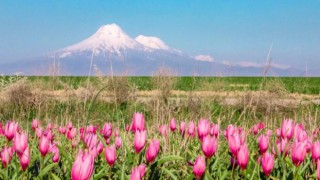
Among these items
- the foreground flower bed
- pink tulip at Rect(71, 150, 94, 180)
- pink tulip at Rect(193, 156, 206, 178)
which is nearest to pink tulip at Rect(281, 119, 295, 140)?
the foreground flower bed

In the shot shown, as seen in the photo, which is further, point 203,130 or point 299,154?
point 203,130

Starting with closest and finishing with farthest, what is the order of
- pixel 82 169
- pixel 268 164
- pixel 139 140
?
pixel 82 169, pixel 268 164, pixel 139 140

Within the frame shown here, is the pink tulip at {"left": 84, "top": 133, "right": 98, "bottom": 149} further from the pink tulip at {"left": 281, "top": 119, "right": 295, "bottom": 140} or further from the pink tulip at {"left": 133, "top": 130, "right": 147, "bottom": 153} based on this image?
the pink tulip at {"left": 281, "top": 119, "right": 295, "bottom": 140}

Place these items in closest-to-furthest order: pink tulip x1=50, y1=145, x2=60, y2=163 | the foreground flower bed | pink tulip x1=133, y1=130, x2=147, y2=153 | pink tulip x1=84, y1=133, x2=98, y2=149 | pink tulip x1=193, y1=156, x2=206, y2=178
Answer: pink tulip x1=193, y1=156, x2=206, y2=178
the foreground flower bed
pink tulip x1=133, y1=130, x2=147, y2=153
pink tulip x1=50, y1=145, x2=60, y2=163
pink tulip x1=84, y1=133, x2=98, y2=149

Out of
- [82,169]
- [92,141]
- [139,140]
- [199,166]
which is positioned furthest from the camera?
[92,141]

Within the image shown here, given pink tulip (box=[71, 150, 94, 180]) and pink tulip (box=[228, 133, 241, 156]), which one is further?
pink tulip (box=[228, 133, 241, 156])

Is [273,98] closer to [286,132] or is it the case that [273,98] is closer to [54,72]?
[54,72]

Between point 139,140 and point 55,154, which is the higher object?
point 139,140

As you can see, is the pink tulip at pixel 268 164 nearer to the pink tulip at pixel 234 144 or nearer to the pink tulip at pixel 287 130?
the pink tulip at pixel 234 144

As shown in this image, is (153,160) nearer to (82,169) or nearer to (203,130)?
(203,130)

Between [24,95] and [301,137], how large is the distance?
1128 centimetres

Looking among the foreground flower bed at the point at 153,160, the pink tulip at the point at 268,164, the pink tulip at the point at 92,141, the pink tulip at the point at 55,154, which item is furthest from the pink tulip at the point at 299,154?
the pink tulip at the point at 55,154

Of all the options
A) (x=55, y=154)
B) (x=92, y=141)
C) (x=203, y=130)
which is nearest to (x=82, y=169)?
(x=55, y=154)

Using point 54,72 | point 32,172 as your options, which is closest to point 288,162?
point 32,172
